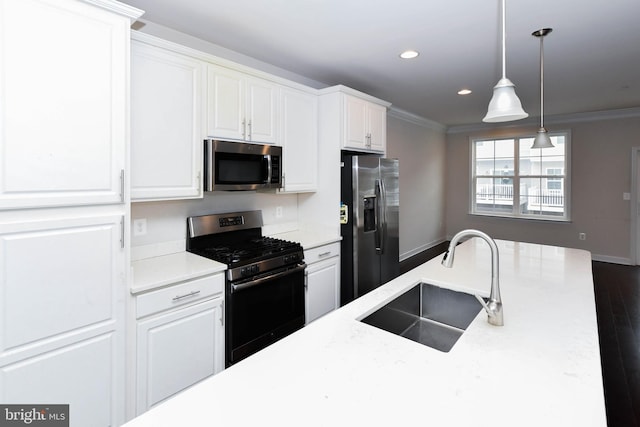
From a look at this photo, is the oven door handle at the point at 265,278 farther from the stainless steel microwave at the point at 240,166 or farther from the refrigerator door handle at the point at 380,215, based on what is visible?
the refrigerator door handle at the point at 380,215

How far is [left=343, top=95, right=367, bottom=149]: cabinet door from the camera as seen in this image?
3213 millimetres

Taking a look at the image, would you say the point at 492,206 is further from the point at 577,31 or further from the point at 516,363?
the point at 516,363

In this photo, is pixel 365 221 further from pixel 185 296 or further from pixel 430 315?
pixel 185 296

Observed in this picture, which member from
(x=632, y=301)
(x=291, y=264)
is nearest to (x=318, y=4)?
(x=291, y=264)

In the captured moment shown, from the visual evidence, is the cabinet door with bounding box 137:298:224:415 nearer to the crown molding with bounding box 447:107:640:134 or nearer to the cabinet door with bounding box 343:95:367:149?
the cabinet door with bounding box 343:95:367:149

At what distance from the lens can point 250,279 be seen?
2.28 m

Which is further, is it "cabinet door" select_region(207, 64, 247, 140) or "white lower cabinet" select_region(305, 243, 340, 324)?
"white lower cabinet" select_region(305, 243, 340, 324)

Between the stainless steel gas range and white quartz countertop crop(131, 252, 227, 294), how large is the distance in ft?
0.33

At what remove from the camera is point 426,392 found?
3.06 feet

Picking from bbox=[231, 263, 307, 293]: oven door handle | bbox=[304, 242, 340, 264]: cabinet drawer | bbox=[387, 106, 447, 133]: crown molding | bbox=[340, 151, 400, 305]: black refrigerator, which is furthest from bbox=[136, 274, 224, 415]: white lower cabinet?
bbox=[387, 106, 447, 133]: crown molding

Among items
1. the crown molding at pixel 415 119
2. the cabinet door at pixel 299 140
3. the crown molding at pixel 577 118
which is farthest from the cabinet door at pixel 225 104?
the crown molding at pixel 577 118

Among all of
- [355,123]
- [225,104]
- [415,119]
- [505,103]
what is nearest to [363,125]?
[355,123]

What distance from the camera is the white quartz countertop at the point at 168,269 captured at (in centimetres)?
185

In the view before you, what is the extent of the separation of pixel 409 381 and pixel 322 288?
80.7 inches
